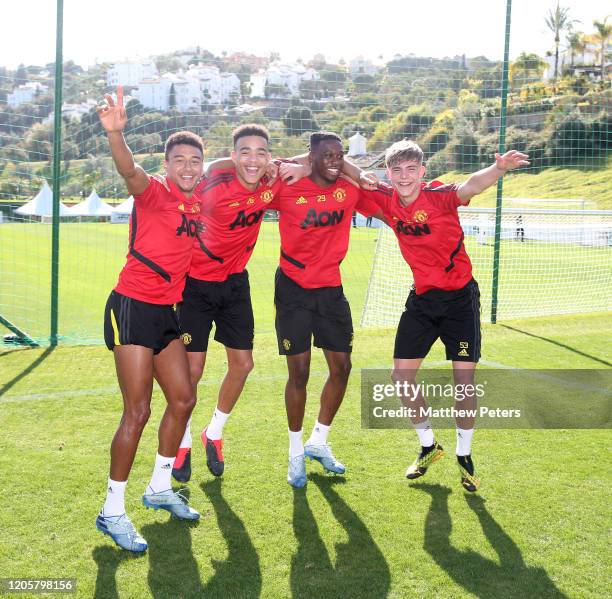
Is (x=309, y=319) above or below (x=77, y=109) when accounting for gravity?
below

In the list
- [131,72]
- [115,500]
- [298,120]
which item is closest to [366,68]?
[298,120]

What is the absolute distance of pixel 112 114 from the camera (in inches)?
140

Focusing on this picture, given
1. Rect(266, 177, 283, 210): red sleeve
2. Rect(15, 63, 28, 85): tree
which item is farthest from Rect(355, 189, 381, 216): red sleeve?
Rect(15, 63, 28, 85): tree

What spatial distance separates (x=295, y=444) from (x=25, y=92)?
7.20 meters

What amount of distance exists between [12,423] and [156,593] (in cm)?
296

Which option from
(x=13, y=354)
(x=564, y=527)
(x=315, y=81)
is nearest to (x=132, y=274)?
(x=564, y=527)

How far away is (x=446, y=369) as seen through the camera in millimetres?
7492

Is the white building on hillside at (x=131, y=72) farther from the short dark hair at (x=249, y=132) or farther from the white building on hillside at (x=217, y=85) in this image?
the short dark hair at (x=249, y=132)

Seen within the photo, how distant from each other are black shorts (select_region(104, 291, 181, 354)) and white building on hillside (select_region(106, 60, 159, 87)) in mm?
8511

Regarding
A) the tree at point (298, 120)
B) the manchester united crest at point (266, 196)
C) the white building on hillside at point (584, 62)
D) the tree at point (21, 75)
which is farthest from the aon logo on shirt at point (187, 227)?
the white building on hillside at point (584, 62)

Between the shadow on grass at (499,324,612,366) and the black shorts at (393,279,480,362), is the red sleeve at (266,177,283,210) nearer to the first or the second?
the black shorts at (393,279,480,362)

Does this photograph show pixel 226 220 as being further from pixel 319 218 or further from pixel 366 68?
pixel 366 68

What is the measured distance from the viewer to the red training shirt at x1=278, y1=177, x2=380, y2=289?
15.8 feet

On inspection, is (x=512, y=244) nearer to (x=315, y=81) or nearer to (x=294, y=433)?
(x=315, y=81)
